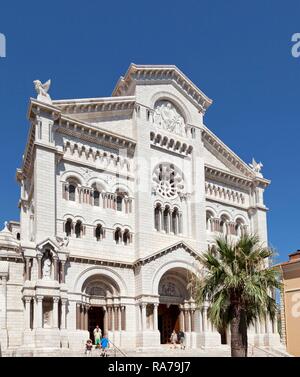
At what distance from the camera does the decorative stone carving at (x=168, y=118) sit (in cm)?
4277

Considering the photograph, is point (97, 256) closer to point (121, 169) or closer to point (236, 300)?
point (121, 169)

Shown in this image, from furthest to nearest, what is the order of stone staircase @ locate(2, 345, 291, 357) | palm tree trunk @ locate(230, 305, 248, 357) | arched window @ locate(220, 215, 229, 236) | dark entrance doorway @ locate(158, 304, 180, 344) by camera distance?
1. arched window @ locate(220, 215, 229, 236)
2. dark entrance doorway @ locate(158, 304, 180, 344)
3. stone staircase @ locate(2, 345, 291, 357)
4. palm tree trunk @ locate(230, 305, 248, 357)

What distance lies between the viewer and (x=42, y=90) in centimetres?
3606

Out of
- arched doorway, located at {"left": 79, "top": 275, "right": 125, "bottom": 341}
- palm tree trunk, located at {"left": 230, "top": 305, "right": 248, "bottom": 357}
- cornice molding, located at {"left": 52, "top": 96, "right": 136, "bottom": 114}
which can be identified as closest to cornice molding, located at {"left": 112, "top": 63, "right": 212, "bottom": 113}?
cornice molding, located at {"left": 52, "top": 96, "right": 136, "bottom": 114}

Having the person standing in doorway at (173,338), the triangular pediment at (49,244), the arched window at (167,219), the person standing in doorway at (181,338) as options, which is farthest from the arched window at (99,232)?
the person standing in doorway at (181,338)

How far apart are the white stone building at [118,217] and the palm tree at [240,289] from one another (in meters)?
11.5

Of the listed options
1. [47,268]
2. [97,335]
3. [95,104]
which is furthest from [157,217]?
[47,268]

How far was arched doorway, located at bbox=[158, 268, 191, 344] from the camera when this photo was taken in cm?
3947

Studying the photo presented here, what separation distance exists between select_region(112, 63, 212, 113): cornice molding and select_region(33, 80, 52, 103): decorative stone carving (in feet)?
26.1

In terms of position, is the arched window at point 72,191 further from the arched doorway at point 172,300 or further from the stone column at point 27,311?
the arched doorway at point 172,300

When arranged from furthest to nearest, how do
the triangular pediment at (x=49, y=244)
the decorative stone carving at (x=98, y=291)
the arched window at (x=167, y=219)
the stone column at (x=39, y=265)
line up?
1. the arched window at (x=167, y=219)
2. the decorative stone carving at (x=98, y=291)
3. the triangular pediment at (x=49, y=244)
4. the stone column at (x=39, y=265)

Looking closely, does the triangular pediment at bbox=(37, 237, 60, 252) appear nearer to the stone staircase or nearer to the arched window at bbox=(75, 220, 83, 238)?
the arched window at bbox=(75, 220, 83, 238)

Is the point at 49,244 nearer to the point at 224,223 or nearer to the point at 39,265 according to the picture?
the point at 39,265
